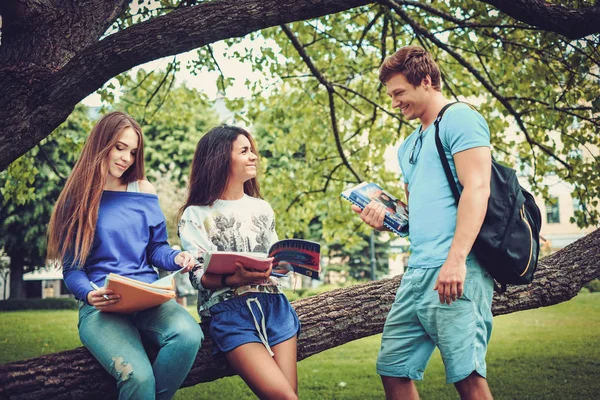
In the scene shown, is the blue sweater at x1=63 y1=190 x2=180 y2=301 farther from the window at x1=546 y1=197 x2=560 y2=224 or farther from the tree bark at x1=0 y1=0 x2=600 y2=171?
the window at x1=546 y1=197 x2=560 y2=224

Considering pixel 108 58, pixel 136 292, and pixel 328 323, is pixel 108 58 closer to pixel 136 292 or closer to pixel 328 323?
pixel 136 292

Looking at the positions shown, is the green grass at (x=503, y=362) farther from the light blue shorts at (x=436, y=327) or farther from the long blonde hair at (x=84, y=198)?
the long blonde hair at (x=84, y=198)

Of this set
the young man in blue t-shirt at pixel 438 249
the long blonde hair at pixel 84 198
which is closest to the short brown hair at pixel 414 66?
the young man in blue t-shirt at pixel 438 249

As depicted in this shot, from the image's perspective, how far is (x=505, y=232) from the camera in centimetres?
246

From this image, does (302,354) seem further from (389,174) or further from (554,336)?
(554,336)

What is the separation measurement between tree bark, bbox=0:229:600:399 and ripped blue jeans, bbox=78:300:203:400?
1.19 ft

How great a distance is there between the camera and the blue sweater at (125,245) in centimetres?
299

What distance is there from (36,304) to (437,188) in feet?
67.0

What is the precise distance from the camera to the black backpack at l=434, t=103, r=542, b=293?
8.02ft

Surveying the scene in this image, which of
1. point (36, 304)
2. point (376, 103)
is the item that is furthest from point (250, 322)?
point (36, 304)

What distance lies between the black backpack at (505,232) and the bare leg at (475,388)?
43 cm

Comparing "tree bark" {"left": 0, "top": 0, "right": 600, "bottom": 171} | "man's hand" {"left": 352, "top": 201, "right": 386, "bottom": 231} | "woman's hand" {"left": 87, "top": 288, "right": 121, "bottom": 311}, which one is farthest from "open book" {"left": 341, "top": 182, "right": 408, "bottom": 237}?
"tree bark" {"left": 0, "top": 0, "right": 600, "bottom": 171}

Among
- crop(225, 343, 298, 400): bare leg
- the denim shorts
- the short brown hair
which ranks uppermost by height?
the short brown hair

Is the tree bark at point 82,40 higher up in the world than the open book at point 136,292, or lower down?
higher up
